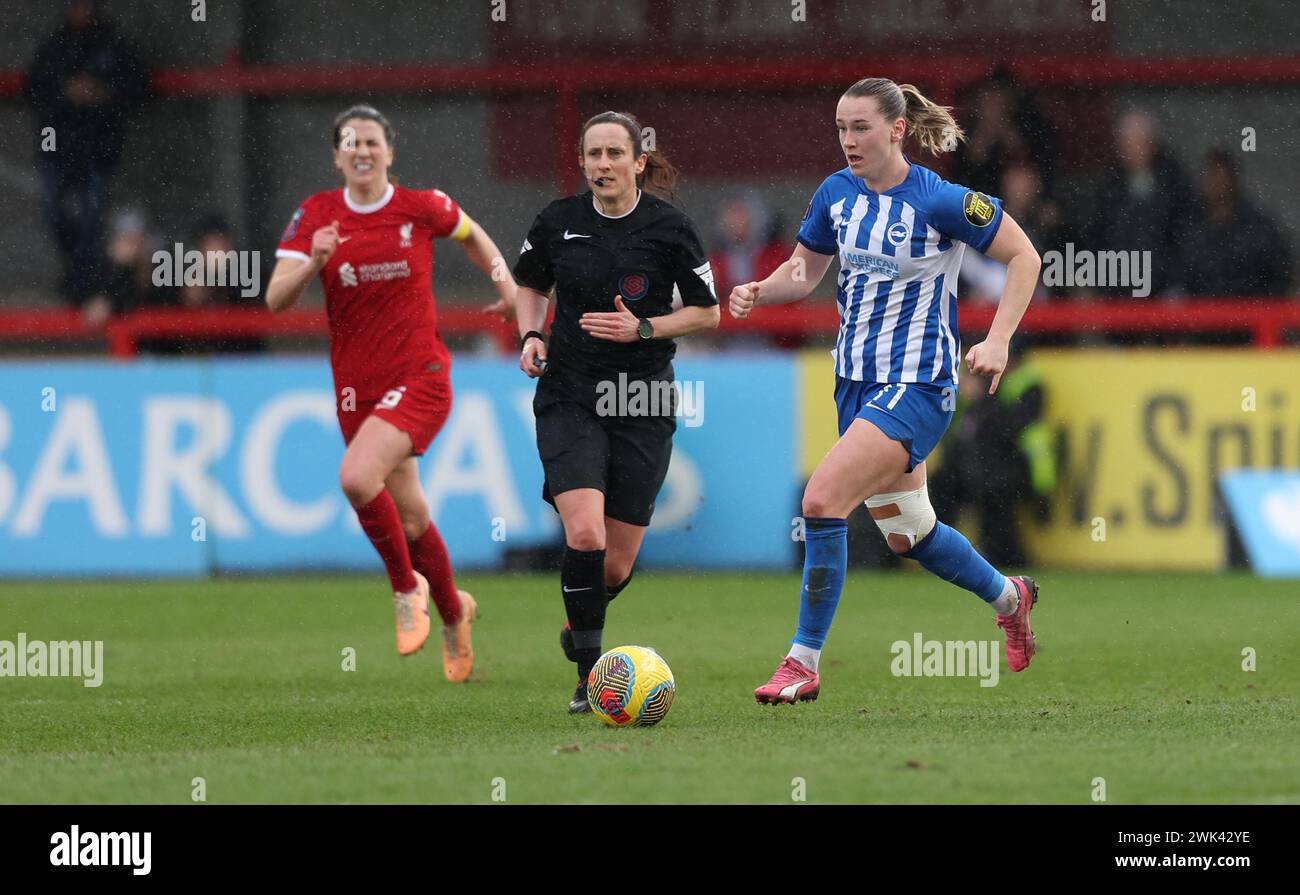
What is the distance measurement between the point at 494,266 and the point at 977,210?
240 centimetres

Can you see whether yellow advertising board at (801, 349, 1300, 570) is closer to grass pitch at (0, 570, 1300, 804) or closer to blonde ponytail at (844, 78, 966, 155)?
grass pitch at (0, 570, 1300, 804)

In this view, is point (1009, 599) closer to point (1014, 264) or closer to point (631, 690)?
point (1014, 264)

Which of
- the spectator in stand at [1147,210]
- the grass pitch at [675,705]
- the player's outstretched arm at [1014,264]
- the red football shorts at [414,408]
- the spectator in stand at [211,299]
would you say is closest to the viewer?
the grass pitch at [675,705]

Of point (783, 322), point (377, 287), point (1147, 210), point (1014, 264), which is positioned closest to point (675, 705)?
point (1014, 264)

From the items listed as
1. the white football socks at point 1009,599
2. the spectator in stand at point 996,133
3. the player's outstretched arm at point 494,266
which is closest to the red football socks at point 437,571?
the player's outstretched arm at point 494,266

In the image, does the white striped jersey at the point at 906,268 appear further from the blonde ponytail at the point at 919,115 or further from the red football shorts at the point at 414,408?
the red football shorts at the point at 414,408

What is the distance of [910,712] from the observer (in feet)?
24.6

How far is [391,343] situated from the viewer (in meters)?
8.96

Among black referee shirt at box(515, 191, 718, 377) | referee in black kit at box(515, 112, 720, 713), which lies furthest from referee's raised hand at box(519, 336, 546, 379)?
black referee shirt at box(515, 191, 718, 377)

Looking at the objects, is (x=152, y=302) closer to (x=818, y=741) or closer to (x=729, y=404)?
(x=729, y=404)

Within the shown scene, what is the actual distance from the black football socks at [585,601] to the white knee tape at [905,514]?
1.07m

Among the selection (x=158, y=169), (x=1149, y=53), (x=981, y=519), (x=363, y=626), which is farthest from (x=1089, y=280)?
(x=158, y=169)

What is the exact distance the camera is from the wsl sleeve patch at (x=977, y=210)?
7480 millimetres

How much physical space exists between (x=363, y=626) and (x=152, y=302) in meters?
4.73
